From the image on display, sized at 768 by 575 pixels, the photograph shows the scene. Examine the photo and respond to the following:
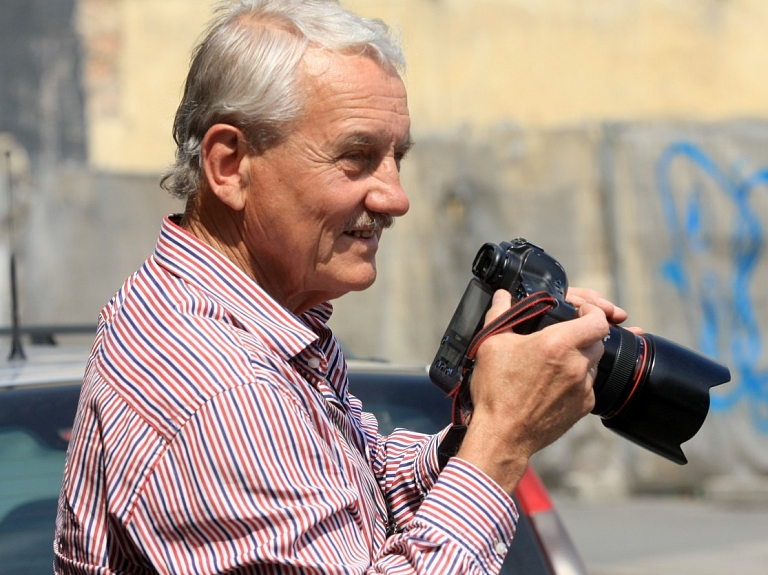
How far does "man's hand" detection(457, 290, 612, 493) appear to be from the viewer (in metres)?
1.48

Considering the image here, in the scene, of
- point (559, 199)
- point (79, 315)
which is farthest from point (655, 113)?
point (79, 315)

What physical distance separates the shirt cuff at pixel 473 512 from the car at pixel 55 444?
994 millimetres

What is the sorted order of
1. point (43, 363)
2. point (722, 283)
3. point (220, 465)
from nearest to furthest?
point (220, 465) → point (43, 363) → point (722, 283)

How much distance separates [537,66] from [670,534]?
219 inches

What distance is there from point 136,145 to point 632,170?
218 inches

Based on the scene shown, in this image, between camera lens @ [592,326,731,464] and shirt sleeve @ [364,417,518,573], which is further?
camera lens @ [592,326,731,464]

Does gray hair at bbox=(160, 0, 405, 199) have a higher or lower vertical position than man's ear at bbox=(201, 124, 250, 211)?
higher

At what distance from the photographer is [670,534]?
6.02 metres

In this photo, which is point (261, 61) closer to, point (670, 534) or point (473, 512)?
point (473, 512)

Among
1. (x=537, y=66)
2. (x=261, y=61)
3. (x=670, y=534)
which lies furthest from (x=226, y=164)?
(x=537, y=66)

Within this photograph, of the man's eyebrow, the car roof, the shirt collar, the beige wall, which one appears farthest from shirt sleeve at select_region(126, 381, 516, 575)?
the beige wall

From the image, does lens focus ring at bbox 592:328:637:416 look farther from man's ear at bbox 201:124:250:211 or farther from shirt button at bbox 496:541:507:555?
man's ear at bbox 201:124:250:211

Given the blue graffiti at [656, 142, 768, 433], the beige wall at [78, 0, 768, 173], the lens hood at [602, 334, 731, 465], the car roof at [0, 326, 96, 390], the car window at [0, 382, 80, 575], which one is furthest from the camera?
the beige wall at [78, 0, 768, 173]

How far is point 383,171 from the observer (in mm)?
1665
